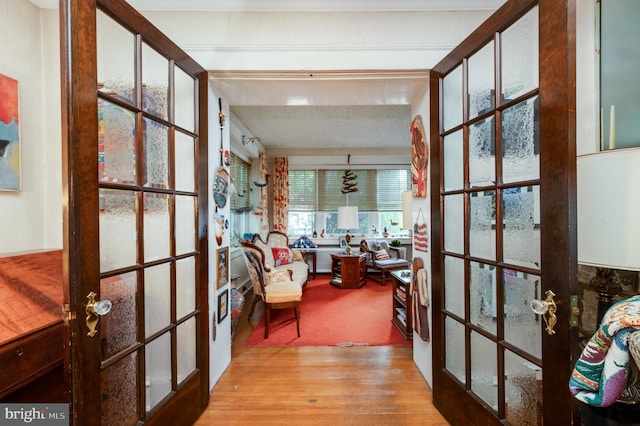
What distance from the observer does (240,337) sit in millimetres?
2545

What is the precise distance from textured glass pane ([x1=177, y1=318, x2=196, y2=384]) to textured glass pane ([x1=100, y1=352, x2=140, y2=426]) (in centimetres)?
27

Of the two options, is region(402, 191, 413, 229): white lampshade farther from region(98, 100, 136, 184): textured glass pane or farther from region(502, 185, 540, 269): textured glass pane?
region(98, 100, 136, 184): textured glass pane

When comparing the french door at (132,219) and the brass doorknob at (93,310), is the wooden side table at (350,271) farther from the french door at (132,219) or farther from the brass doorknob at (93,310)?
the brass doorknob at (93,310)

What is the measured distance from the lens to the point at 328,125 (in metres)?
3.96

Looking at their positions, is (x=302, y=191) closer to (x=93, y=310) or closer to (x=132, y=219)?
(x=132, y=219)

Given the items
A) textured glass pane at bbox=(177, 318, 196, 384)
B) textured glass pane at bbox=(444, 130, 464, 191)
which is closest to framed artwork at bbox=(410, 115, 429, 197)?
textured glass pane at bbox=(444, 130, 464, 191)

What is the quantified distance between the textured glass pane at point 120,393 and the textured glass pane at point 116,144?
0.81 m

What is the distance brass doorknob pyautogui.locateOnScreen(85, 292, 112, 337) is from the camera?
2.88ft

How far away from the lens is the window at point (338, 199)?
18.0ft

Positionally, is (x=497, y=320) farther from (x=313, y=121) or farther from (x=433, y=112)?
(x=313, y=121)

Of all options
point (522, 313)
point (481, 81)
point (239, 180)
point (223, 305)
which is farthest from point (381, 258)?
point (481, 81)

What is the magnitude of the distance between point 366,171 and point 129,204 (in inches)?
191

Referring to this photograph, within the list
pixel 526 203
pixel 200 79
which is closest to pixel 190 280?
pixel 200 79

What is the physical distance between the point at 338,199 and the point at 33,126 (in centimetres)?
457
